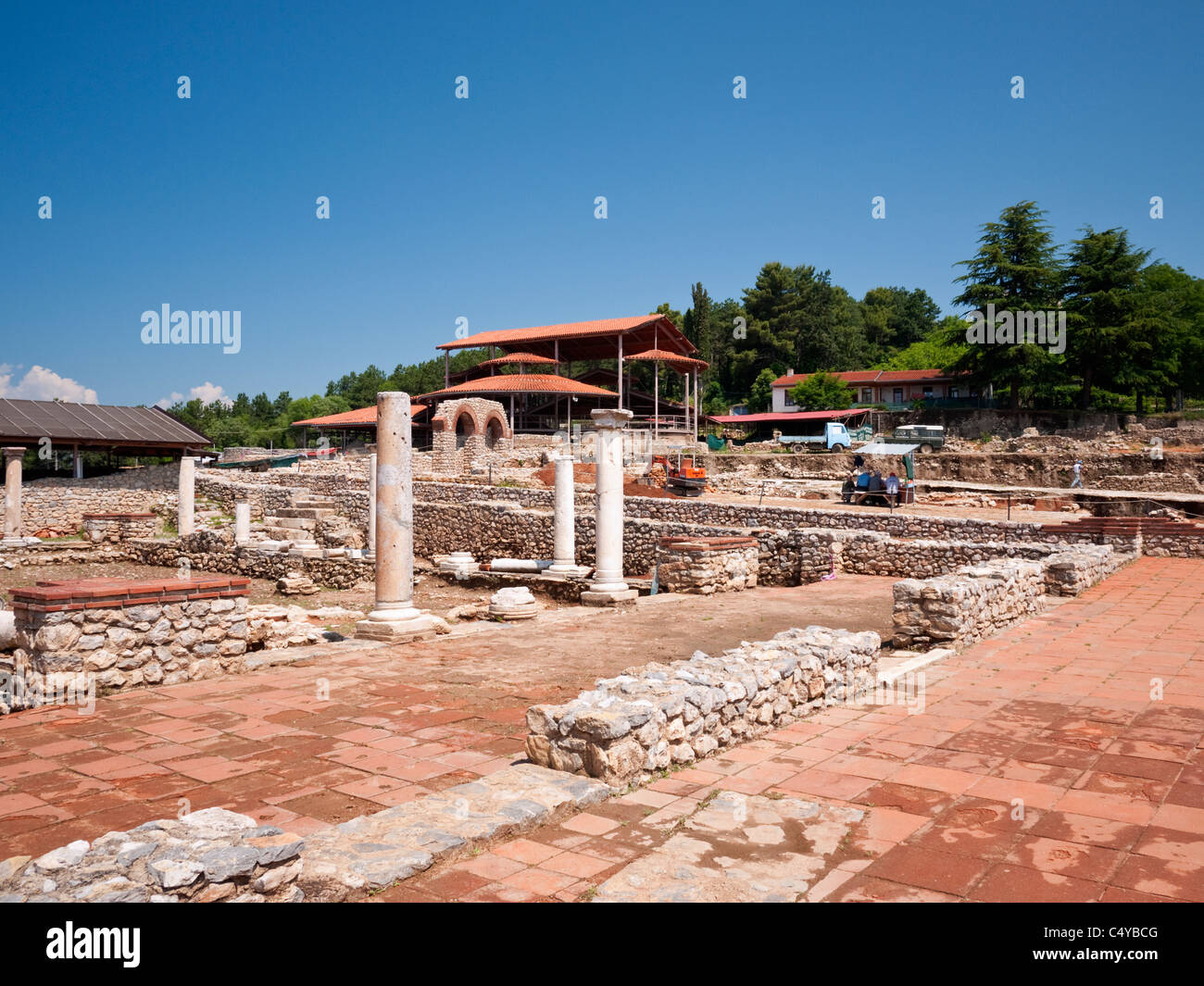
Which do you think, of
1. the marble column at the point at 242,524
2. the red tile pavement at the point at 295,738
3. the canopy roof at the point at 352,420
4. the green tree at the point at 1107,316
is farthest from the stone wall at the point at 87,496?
the green tree at the point at 1107,316

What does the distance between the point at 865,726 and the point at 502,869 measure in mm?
3397

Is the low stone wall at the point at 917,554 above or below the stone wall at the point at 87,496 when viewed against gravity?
below

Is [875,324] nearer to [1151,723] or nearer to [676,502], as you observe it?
[676,502]

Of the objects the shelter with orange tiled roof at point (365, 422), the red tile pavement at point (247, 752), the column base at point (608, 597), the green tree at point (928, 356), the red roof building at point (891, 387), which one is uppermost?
the green tree at point (928, 356)

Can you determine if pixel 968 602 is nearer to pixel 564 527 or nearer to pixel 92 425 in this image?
pixel 564 527

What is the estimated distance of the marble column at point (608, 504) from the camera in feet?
42.5

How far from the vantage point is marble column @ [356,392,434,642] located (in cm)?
970

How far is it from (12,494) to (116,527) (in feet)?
9.75

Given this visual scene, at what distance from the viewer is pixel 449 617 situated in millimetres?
12617

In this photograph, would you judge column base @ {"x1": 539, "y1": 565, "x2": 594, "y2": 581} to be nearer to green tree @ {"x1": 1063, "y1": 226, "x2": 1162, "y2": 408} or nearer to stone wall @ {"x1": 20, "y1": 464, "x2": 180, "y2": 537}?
stone wall @ {"x1": 20, "y1": 464, "x2": 180, "y2": 537}

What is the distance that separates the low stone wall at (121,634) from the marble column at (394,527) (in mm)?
2162

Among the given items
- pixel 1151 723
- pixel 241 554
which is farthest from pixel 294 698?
pixel 241 554

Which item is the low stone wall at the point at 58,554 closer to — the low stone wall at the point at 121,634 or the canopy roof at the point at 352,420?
the low stone wall at the point at 121,634

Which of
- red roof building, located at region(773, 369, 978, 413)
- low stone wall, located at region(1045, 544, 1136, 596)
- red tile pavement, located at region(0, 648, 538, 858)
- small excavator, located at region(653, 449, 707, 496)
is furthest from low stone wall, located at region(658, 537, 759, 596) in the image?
red roof building, located at region(773, 369, 978, 413)
